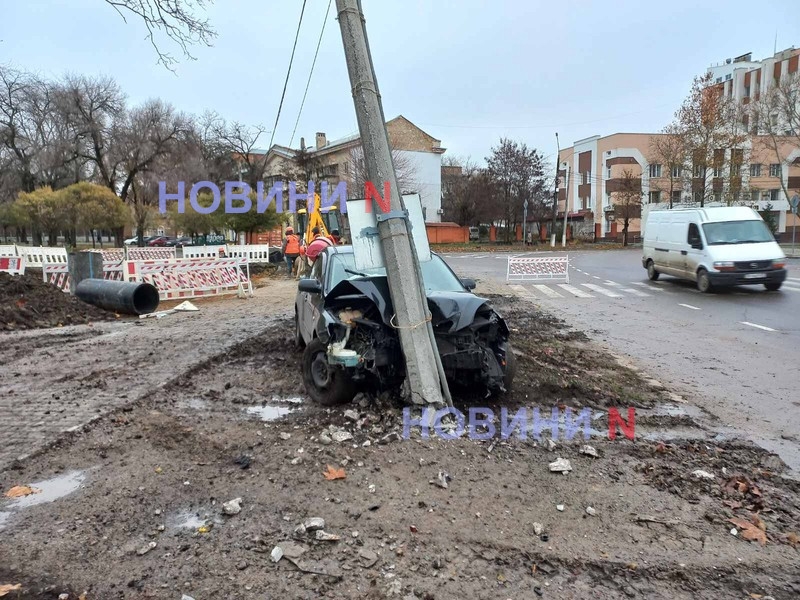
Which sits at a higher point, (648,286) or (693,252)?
(693,252)

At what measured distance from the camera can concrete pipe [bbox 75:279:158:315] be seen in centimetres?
1294

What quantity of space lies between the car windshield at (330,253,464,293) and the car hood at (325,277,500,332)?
0.61 m

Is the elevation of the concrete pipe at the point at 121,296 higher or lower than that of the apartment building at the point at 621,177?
lower

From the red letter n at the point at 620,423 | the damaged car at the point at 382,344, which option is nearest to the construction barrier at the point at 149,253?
the damaged car at the point at 382,344

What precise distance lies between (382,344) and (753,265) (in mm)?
14200

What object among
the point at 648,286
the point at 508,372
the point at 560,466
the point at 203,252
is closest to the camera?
the point at 560,466

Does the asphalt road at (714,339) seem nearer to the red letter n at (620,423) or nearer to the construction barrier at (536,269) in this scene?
the red letter n at (620,423)

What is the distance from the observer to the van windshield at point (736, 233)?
16.4 meters

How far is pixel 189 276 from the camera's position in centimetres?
1666

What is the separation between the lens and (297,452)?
4.45 meters

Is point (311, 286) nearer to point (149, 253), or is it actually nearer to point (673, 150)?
point (149, 253)

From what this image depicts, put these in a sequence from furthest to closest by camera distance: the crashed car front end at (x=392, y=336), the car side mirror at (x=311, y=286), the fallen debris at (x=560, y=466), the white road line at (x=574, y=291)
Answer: the white road line at (x=574, y=291), the car side mirror at (x=311, y=286), the crashed car front end at (x=392, y=336), the fallen debris at (x=560, y=466)

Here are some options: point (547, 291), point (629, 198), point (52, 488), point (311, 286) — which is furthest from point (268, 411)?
point (629, 198)

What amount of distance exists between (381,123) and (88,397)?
4250 millimetres
